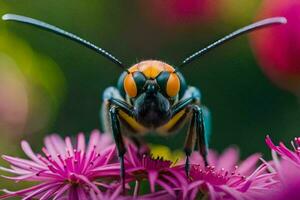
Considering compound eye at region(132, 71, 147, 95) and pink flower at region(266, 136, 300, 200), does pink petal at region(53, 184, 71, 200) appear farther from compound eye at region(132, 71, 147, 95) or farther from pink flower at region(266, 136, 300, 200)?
pink flower at region(266, 136, 300, 200)

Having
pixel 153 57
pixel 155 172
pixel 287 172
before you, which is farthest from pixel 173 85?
pixel 153 57

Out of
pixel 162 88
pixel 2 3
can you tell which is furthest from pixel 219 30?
pixel 162 88

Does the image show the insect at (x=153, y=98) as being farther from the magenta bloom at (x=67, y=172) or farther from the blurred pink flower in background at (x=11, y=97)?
the blurred pink flower in background at (x=11, y=97)

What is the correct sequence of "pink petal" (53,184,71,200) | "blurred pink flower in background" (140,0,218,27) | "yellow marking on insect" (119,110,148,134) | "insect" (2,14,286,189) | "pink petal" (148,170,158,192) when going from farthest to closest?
"blurred pink flower in background" (140,0,218,27) → "yellow marking on insect" (119,110,148,134) → "insect" (2,14,286,189) → "pink petal" (53,184,71,200) → "pink petal" (148,170,158,192)

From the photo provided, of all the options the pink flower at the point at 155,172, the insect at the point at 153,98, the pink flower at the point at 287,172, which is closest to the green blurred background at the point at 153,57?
the insect at the point at 153,98

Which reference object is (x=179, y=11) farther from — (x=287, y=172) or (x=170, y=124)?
(x=287, y=172)

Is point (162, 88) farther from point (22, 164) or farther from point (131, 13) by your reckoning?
point (131, 13)

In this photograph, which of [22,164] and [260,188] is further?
[22,164]

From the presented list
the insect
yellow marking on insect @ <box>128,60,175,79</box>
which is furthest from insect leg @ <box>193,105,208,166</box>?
yellow marking on insect @ <box>128,60,175,79</box>
